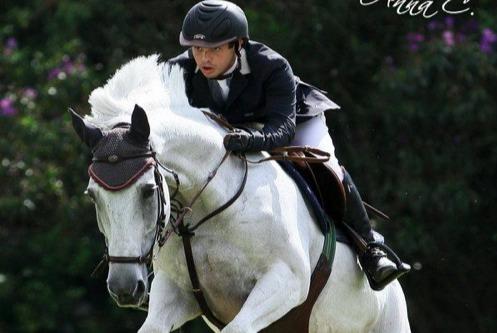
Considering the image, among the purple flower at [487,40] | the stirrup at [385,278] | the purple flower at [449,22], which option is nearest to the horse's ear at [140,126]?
the stirrup at [385,278]

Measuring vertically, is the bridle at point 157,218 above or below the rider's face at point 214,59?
below

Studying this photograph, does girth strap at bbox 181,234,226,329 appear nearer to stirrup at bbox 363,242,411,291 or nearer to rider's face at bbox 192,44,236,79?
rider's face at bbox 192,44,236,79

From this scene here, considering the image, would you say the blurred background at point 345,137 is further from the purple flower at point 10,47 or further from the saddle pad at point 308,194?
the saddle pad at point 308,194

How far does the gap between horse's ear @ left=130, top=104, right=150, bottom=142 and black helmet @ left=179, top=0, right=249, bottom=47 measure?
0.74 m

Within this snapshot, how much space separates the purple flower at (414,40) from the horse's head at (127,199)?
758 cm

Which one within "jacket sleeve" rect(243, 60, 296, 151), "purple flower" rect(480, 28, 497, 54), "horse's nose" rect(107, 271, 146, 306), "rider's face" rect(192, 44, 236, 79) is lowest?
"purple flower" rect(480, 28, 497, 54)

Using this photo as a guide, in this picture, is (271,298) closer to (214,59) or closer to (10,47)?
(214,59)

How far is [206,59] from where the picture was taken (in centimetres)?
686

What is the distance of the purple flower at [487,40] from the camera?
13188 mm

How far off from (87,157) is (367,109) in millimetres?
2858

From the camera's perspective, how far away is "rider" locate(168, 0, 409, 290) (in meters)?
6.77

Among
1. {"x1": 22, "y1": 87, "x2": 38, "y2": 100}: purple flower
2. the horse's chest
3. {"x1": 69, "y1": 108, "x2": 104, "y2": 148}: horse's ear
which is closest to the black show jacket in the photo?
the horse's chest

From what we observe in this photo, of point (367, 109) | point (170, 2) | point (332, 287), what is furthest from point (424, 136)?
point (332, 287)

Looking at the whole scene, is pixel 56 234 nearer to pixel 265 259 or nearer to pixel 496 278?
pixel 496 278
